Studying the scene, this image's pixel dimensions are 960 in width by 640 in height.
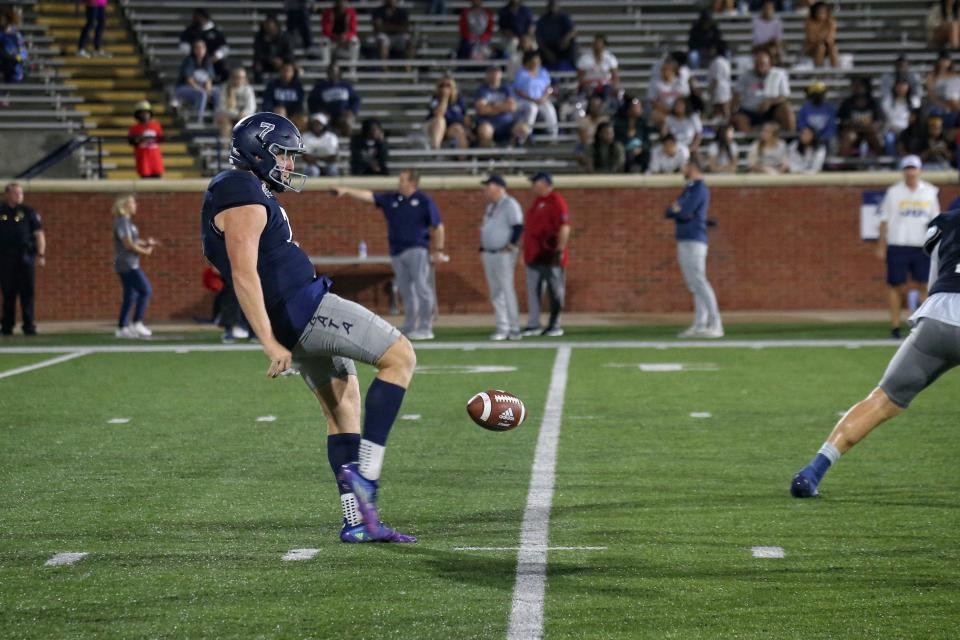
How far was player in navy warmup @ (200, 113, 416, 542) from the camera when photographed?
233 inches

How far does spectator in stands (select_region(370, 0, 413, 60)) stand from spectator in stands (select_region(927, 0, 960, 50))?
8.94m

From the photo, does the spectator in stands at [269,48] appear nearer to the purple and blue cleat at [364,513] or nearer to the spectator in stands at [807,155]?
the spectator in stands at [807,155]

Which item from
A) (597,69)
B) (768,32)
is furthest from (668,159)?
(768,32)

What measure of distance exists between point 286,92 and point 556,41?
4.71 m

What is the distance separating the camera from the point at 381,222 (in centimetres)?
2155

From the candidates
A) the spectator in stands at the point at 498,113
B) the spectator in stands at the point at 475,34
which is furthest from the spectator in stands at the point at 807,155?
the spectator in stands at the point at 475,34

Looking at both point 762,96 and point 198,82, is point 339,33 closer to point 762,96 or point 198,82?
point 198,82

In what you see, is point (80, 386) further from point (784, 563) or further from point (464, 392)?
point (784, 563)

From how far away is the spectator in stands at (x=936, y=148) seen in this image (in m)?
22.0

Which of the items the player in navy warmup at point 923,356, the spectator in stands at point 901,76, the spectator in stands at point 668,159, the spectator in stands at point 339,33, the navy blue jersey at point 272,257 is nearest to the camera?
the navy blue jersey at point 272,257

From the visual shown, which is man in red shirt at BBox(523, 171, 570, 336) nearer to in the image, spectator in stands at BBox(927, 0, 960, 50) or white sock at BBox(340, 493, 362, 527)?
spectator in stands at BBox(927, 0, 960, 50)

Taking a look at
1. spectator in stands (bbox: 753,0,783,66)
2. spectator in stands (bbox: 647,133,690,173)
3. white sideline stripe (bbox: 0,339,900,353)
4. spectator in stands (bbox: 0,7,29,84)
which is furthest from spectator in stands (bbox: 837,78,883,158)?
spectator in stands (bbox: 0,7,29,84)

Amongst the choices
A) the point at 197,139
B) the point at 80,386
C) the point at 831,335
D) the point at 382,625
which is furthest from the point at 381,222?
the point at 382,625

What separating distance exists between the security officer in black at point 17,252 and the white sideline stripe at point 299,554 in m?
13.4
